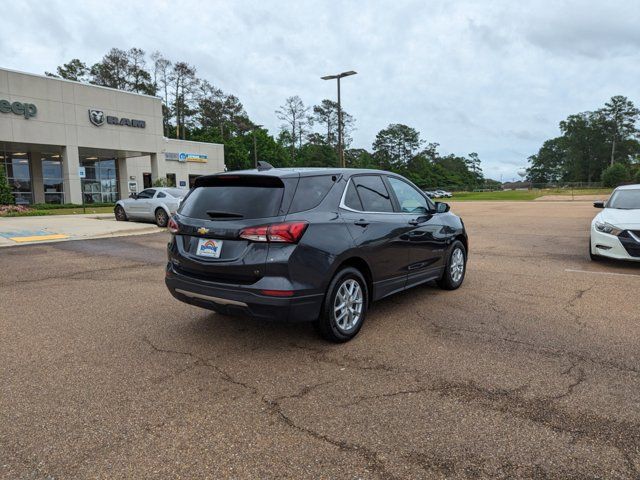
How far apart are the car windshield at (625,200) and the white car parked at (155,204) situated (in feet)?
43.3

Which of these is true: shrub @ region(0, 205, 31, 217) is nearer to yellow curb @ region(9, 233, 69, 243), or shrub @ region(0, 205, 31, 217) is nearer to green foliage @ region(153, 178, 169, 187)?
yellow curb @ region(9, 233, 69, 243)

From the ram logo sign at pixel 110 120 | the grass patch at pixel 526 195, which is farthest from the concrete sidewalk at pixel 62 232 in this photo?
the grass patch at pixel 526 195

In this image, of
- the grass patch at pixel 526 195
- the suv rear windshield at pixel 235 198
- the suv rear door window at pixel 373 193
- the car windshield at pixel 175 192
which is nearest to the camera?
the suv rear windshield at pixel 235 198

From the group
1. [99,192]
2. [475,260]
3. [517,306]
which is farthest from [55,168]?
[517,306]

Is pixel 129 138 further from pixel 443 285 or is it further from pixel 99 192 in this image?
pixel 443 285

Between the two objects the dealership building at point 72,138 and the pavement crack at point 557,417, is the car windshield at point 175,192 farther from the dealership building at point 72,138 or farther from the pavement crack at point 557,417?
the pavement crack at point 557,417

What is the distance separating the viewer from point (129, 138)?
3444 cm

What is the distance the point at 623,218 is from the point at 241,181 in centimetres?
736

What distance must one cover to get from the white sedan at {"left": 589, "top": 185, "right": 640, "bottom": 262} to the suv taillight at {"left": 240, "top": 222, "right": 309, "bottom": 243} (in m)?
6.65

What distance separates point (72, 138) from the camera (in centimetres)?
3108

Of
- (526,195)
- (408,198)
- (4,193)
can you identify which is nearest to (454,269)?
(408,198)

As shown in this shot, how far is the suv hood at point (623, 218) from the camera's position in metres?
7.80

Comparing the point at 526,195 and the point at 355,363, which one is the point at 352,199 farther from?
the point at 526,195

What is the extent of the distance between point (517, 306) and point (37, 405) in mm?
5159
